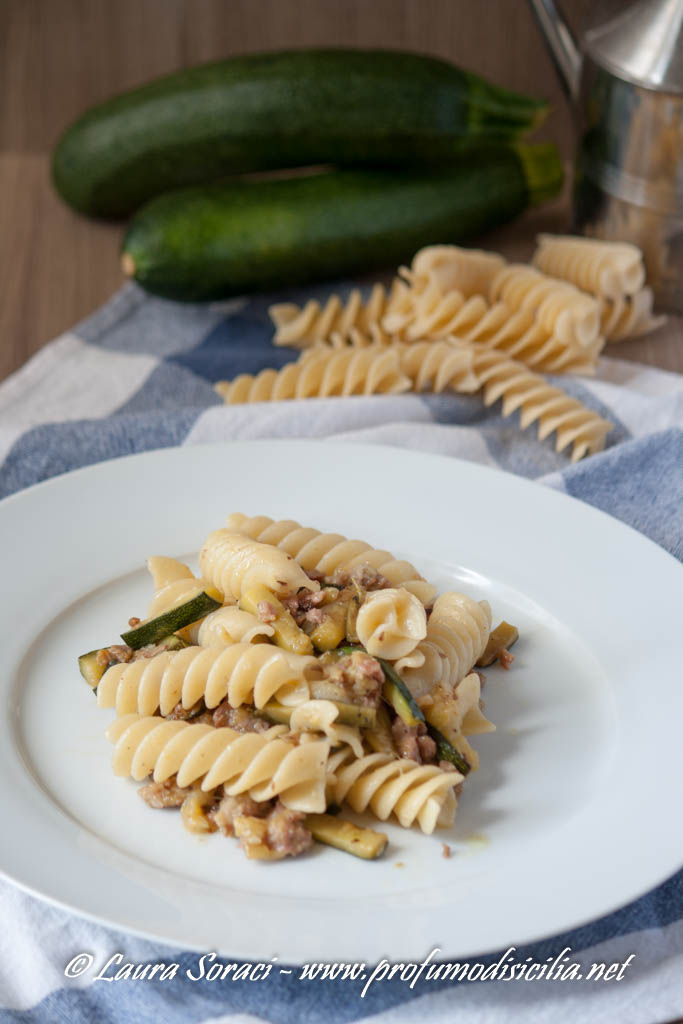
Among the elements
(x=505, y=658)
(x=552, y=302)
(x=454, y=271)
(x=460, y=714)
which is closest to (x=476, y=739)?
(x=460, y=714)

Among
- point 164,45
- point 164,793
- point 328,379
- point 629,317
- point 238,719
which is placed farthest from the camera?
point 164,45

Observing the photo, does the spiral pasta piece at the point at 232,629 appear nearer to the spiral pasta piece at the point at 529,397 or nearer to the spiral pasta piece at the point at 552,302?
the spiral pasta piece at the point at 529,397

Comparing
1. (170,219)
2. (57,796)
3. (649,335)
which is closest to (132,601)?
(57,796)

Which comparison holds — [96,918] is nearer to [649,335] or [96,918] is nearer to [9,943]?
[9,943]

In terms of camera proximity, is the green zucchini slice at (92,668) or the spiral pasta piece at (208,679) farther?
the green zucchini slice at (92,668)

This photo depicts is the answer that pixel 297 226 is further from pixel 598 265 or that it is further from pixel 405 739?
pixel 405 739

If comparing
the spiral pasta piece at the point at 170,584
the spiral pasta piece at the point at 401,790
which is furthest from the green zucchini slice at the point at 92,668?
the spiral pasta piece at the point at 401,790

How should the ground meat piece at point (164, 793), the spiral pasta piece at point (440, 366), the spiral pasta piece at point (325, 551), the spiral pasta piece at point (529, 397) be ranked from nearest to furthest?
the ground meat piece at point (164, 793), the spiral pasta piece at point (325, 551), the spiral pasta piece at point (529, 397), the spiral pasta piece at point (440, 366)
